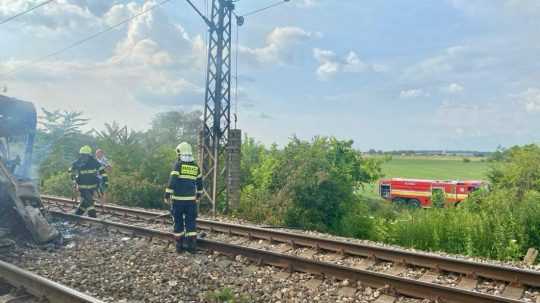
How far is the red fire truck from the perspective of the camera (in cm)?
2441

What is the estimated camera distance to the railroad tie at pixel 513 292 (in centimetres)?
602

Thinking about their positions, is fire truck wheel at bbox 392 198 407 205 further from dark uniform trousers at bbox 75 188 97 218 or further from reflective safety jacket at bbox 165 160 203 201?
reflective safety jacket at bbox 165 160 203 201

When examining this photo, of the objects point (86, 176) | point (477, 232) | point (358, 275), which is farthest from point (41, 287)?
point (477, 232)

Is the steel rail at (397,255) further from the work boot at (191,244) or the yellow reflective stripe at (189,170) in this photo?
the yellow reflective stripe at (189,170)

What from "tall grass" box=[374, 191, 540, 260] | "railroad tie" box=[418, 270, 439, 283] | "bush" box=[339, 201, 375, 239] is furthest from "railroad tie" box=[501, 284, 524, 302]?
"bush" box=[339, 201, 375, 239]

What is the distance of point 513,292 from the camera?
20.2 ft

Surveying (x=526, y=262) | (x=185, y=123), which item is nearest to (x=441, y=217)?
(x=526, y=262)

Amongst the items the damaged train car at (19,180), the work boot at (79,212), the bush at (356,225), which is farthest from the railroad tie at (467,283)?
the work boot at (79,212)

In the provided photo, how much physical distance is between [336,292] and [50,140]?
2722 cm

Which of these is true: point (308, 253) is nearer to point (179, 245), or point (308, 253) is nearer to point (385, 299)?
point (179, 245)

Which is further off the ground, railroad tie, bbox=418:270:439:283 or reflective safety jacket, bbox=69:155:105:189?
reflective safety jacket, bbox=69:155:105:189

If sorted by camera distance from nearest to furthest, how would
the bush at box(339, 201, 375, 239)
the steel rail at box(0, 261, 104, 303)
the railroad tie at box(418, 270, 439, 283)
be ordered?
1. the steel rail at box(0, 261, 104, 303)
2. the railroad tie at box(418, 270, 439, 283)
3. the bush at box(339, 201, 375, 239)

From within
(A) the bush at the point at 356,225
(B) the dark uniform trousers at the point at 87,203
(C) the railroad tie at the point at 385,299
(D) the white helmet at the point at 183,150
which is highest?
(D) the white helmet at the point at 183,150

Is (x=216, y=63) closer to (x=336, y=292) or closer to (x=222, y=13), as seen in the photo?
(x=222, y=13)
